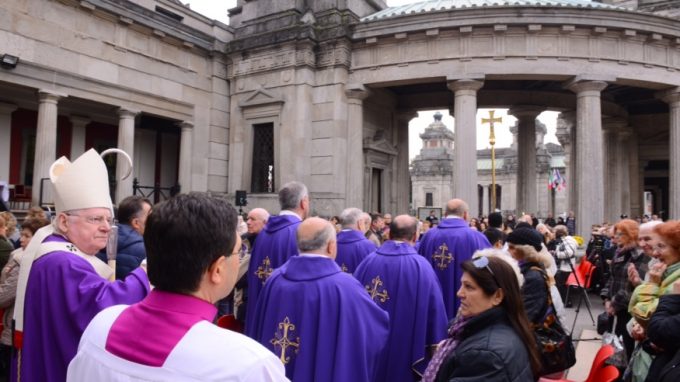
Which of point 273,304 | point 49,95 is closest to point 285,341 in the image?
point 273,304

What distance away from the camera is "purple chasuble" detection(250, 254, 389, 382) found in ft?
11.8

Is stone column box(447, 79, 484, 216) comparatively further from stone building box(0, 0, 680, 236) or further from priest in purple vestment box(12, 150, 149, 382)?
priest in purple vestment box(12, 150, 149, 382)

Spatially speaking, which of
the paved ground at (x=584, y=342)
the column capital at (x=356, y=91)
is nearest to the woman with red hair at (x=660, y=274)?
the paved ground at (x=584, y=342)

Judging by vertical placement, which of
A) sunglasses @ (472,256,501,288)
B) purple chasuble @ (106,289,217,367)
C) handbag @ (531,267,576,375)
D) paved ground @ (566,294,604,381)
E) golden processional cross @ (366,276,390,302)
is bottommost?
paved ground @ (566,294,604,381)

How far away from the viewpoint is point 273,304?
3748 mm

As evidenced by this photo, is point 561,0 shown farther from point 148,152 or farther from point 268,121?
point 148,152

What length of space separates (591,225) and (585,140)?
290 centimetres

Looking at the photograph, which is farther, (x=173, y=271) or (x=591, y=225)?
(x=591, y=225)

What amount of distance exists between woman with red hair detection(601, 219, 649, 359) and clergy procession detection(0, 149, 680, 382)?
1.3 inches

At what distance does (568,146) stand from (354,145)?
22112 millimetres

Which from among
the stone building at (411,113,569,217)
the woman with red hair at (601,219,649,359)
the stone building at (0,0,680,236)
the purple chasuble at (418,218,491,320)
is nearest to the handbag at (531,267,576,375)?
the woman with red hair at (601,219,649,359)

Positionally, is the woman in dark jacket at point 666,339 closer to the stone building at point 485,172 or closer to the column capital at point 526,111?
the column capital at point 526,111

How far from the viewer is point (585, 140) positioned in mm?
17016

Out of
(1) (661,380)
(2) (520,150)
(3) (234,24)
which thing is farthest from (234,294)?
(2) (520,150)
